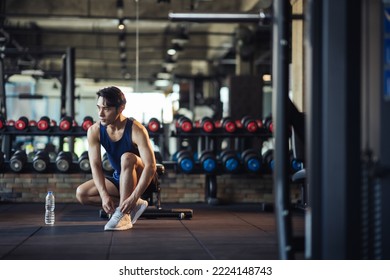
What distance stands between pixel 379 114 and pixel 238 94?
8882 mm

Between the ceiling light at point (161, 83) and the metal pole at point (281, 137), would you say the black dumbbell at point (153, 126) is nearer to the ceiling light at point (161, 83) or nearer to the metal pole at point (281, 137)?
the metal pole at point (281, 137)

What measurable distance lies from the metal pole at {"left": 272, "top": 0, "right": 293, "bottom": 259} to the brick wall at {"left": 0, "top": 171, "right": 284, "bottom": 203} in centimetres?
519

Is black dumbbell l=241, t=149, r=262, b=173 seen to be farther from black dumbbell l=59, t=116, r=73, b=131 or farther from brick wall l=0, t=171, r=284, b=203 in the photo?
black dumbbell l=59, t=116, r=73, b=131

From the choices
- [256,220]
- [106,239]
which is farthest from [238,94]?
[106,239]

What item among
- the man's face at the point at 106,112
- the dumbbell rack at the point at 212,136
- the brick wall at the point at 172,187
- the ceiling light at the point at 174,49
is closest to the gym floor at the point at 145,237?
the man's face at the point at 106,112

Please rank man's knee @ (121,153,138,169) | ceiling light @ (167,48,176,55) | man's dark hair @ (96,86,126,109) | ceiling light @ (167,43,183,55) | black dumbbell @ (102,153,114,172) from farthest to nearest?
1. ceiling light @ (167,48,176,55)
2. ceiling light @ (167,43,183,55)
3. black dumbbell @ (102,153,114,172)
4. man's knee @ (121,153,138,169)
5. man's dark hair @ (96,86,126,109)

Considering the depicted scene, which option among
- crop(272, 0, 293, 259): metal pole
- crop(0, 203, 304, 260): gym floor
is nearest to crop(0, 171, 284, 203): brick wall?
crop(0, 203, 304, 260): gym floor

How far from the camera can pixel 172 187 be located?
26.9 feet

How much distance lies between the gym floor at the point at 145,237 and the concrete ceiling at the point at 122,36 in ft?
8.38

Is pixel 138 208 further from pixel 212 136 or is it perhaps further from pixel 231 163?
pixel 212 136

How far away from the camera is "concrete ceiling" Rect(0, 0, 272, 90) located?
12320mm

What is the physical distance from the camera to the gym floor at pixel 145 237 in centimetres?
384

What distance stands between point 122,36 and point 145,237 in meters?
11.1

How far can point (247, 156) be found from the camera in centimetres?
788
